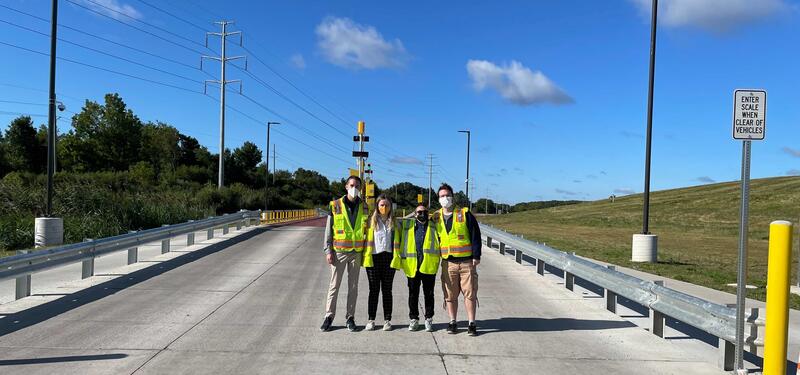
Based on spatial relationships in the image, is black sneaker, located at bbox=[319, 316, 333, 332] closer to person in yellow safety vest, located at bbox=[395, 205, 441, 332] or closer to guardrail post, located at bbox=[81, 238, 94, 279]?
person in yellow safety vest, located at bbox=[395, 205, 441, 332]

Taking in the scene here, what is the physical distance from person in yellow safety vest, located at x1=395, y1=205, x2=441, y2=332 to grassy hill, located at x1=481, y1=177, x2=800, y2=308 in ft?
21.4

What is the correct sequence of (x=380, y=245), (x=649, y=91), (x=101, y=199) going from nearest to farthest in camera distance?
(x=380, y=245)
(x=649, y=91)
(x=101, y=199)

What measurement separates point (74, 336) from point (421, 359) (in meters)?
3.90

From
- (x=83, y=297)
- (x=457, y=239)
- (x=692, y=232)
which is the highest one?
(x=457, y=239)

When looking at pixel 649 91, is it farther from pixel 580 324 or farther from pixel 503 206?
pixel 503 206

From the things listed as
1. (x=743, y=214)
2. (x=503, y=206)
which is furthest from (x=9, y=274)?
(x=503, y=206)

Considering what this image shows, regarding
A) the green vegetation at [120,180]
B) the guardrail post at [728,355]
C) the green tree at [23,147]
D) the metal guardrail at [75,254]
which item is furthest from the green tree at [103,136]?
the guardrail post at [728,355]

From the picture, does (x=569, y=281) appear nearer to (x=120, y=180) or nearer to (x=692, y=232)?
(x=692, y=232)

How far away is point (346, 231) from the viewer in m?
7.26

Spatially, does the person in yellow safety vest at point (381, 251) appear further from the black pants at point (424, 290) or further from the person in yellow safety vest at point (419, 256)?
the black pants at point (424, 290)

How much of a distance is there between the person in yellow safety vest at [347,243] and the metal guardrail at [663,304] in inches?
141

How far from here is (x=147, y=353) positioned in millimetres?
6055

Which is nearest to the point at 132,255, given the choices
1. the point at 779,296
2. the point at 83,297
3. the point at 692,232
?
the point at 83,297

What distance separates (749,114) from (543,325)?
11.6 feet
